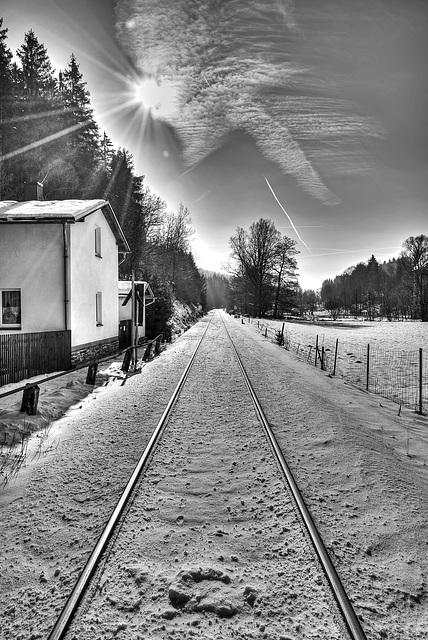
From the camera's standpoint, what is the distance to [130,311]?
25359mm

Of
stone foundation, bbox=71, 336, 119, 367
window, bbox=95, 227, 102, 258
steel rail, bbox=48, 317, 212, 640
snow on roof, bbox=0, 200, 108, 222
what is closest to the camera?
steel rail, bbox=48, 317, 212, 640

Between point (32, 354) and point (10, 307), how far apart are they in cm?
301

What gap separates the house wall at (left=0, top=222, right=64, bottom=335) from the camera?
1382cm

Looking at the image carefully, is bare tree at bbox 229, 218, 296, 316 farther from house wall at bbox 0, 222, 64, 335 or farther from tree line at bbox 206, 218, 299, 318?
house wall at bbox 0, 222, 64, 335

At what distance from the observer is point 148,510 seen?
379 centimetres

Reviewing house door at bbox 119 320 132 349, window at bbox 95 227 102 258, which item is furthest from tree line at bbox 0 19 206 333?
window at bbox 95 227 102 258

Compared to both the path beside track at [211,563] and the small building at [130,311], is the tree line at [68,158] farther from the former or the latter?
the path beside track at [211,563]

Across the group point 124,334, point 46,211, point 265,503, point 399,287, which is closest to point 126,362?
point 46,211

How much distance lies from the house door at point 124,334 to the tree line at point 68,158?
4965 mm

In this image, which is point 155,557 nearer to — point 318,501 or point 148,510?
point 148,510

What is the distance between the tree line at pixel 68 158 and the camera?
2967 cm

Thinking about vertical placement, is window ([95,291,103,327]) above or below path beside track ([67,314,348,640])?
above

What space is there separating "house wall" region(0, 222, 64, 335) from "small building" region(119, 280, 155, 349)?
578cm

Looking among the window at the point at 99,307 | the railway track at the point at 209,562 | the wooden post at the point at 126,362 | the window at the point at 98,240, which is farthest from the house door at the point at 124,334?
the railway track at the point at 209,562
